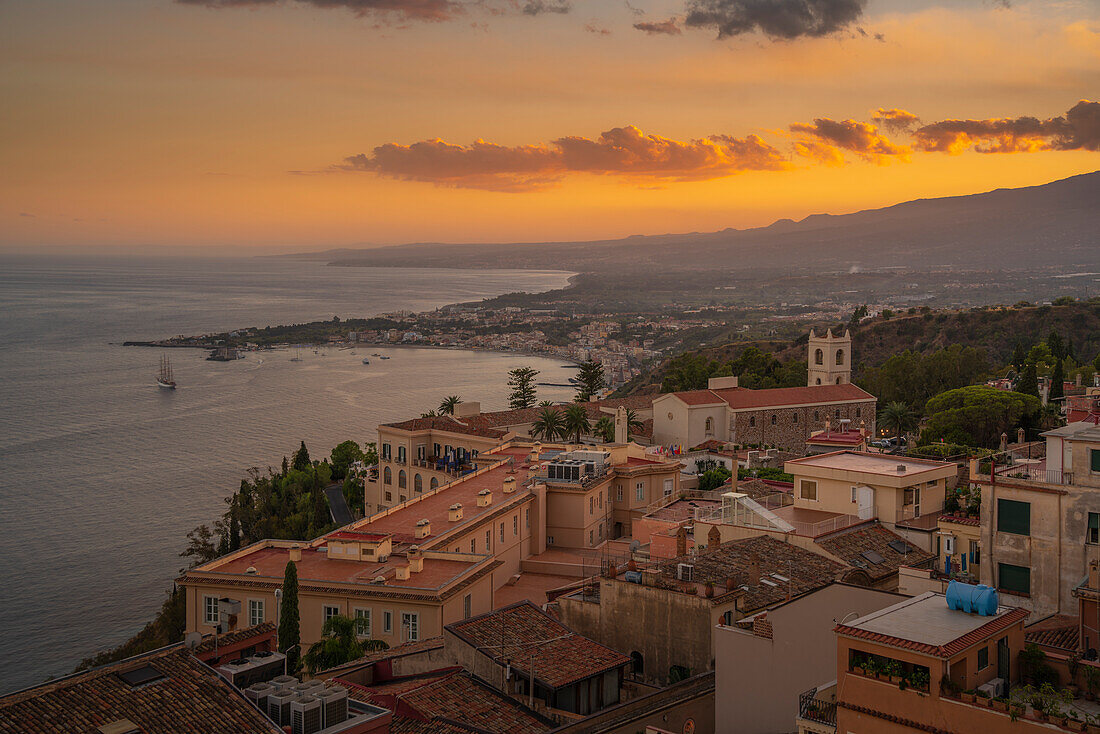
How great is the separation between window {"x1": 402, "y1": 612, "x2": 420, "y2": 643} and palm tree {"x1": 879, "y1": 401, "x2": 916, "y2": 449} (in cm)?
2937

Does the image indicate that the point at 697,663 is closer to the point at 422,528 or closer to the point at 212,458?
the point at 422,528

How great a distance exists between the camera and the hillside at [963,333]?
286ft

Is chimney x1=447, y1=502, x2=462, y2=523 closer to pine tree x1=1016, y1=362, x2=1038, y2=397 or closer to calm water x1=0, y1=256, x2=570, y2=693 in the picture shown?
calm water x1=0, y1=256, x2=570, y2=693

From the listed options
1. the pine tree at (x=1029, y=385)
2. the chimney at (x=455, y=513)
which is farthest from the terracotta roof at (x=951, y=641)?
the pine tree at (x=1029, y=385)

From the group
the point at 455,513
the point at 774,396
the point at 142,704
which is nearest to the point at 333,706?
the point at 142,704

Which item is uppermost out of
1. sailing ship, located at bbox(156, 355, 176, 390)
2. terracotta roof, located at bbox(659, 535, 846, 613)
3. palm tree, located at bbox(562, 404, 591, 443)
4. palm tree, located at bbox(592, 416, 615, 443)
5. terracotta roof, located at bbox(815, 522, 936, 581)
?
terracotta roof, located at bbox(659, 535, 846, 613)

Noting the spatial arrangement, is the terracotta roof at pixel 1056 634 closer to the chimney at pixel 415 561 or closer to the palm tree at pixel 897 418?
the chimney at pixel 415 561

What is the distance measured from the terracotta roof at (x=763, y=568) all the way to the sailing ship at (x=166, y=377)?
99.1m

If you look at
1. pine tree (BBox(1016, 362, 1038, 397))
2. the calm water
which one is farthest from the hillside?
pine tree (BBox(1016, 362, 1038, 397))

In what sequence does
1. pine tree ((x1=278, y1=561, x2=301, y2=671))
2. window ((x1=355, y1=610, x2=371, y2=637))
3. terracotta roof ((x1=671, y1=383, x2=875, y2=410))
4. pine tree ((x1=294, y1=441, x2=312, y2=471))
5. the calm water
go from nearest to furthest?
pine tree ((x1=278, y1=561, x2=301, y2=671)), window ((x1=355, y1=610, x2=371, y2=637)), the calm water, terracotta roof ((x1=671, y1=383, x2=875, y2=410)), pine tree ((x1=294, y1=441, x2=312, y2=471))

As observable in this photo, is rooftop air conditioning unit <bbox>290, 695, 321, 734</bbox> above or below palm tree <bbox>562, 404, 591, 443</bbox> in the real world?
above

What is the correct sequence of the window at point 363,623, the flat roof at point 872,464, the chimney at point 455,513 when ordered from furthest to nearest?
Result: the chimney at point 455,513 → the flat roof at point 872,464 → the window at point 363,623

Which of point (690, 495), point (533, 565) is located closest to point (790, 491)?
point (690, 495)

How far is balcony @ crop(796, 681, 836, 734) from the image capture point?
431 inches
